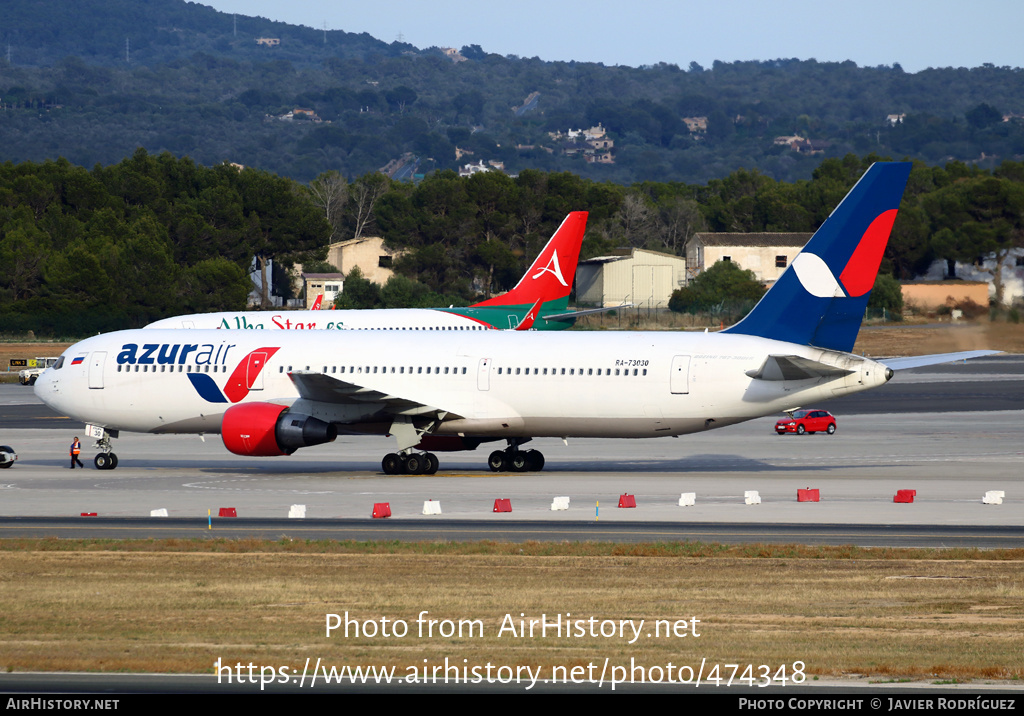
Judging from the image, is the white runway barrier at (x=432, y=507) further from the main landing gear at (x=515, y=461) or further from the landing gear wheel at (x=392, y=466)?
the main landing gear at (x=515, y=461)

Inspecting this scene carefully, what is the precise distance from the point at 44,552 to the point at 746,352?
20754mm

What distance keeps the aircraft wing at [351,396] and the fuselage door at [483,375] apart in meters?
1.28

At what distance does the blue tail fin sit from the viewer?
3647cm

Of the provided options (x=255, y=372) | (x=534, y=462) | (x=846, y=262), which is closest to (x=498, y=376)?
(x=534, y=462)

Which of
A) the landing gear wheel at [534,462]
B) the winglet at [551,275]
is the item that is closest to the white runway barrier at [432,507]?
the landing gear wheel at [534,462]

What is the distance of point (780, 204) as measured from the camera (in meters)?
159

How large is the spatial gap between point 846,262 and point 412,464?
1452 cm

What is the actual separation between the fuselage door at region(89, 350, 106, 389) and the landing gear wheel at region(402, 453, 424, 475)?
10.7 m

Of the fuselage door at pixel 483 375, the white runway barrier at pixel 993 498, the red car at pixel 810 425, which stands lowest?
the red car at pixel 810 425

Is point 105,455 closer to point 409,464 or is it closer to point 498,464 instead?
point 409,464

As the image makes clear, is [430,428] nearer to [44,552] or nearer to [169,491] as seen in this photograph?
[169,491]

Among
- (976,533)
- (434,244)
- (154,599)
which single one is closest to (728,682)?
(154,599)

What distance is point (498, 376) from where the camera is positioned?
127 feet

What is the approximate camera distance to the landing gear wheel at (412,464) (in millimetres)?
39125
